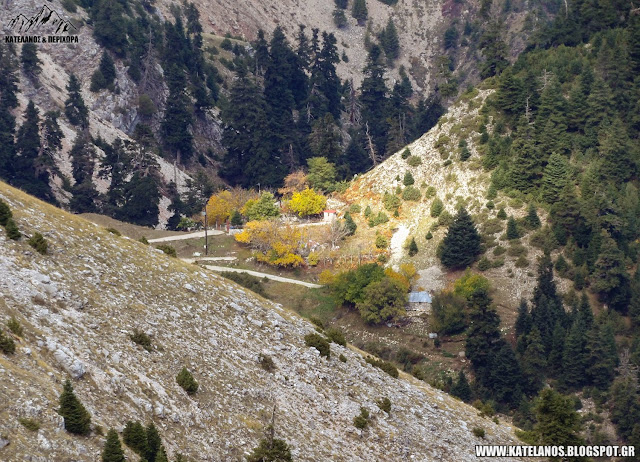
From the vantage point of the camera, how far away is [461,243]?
4798 inches

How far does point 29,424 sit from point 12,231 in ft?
53.6

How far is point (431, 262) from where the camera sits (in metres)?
126

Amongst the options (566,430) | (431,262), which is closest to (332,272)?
(431,262)

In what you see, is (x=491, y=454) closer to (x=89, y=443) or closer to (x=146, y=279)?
(x=146, y=279)

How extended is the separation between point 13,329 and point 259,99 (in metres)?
149

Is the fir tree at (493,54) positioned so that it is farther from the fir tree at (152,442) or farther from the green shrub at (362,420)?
the fir tree at (152,442)

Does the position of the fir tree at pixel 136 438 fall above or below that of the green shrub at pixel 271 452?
above

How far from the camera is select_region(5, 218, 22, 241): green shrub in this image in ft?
157

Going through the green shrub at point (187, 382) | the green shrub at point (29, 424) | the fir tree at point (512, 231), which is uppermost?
the fir tree at point (512, 231)

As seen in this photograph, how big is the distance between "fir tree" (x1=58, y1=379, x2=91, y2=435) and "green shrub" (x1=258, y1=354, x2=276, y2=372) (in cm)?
1666

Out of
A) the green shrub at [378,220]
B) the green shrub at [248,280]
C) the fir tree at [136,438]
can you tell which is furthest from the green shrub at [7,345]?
the green shrub at [378,220]

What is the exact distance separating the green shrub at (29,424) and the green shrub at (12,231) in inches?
621

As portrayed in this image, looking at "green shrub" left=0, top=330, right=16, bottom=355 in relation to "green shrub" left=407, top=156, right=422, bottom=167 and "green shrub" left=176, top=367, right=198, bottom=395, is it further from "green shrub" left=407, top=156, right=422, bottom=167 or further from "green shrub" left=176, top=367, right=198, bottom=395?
"green shrub" left=407, top=156, right=422, bottom=167

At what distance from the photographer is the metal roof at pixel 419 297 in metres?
118
